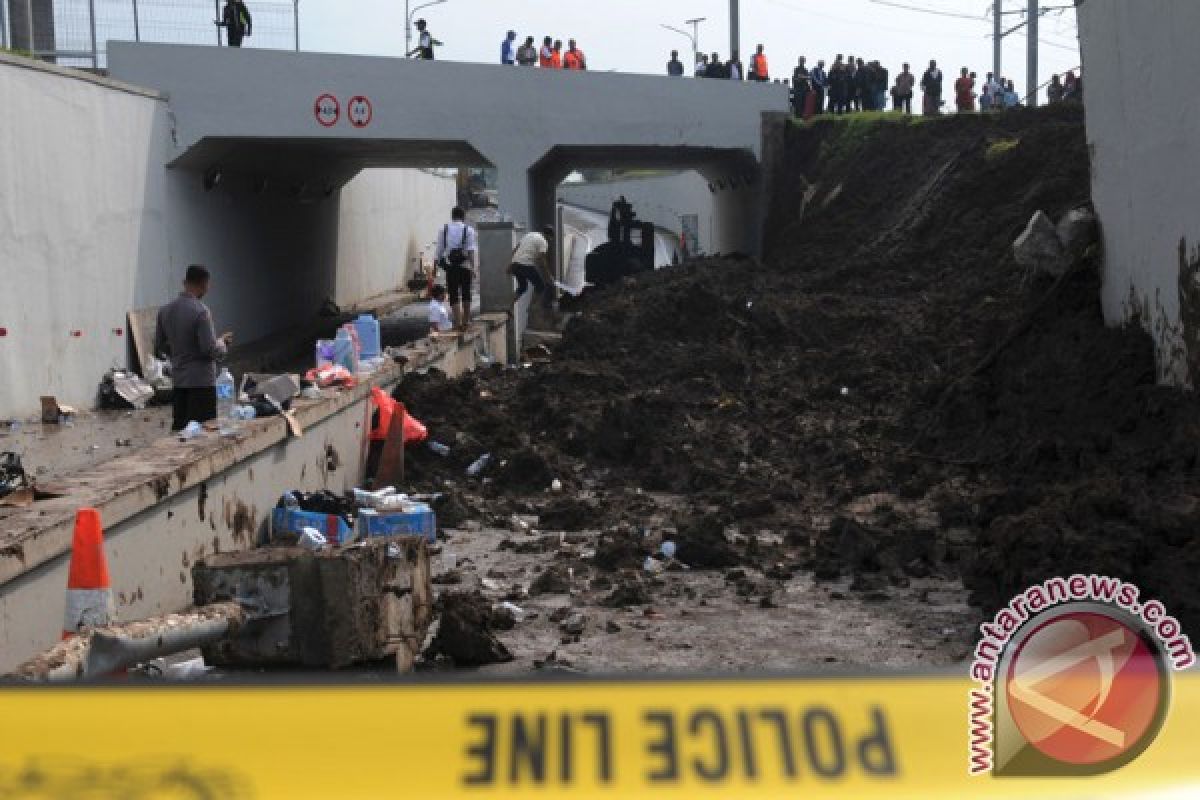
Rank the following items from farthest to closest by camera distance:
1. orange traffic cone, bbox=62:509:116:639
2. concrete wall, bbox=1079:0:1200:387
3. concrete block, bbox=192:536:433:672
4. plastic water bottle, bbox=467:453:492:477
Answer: plastic water bottle, bbox=467:453:492:477
concrete wall, bbox=1079:0:1200:387
concrete block, bbox=192:536:433:672
orange traffic cone, bbox=62:509:116:639

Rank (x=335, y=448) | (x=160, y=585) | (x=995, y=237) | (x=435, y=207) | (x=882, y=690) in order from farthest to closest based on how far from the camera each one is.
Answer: (x=435, y=207), (x=995, y=237), (x=335, y=448), (x=160, y=585), (x=882, y=690)

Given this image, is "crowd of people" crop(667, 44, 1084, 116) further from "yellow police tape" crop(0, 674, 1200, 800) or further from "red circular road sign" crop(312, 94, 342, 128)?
"yellow police tape" crop(0, 674, 1200, 800)

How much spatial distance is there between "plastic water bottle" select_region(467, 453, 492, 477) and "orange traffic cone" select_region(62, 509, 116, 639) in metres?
7.74

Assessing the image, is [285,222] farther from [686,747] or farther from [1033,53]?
[686,747]

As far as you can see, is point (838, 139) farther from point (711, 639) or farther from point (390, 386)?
point (711, 639)

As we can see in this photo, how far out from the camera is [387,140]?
27172 mm

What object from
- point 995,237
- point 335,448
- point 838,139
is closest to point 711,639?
point 335,448

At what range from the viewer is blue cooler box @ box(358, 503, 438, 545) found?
9742 millimetres

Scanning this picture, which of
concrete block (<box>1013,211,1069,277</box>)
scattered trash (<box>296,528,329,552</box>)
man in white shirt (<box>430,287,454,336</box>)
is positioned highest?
concrete block (<box>1013,211,1069,277</box>)

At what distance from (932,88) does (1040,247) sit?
23.8 meters

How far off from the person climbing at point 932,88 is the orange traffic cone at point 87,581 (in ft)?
110

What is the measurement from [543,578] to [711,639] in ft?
5.17

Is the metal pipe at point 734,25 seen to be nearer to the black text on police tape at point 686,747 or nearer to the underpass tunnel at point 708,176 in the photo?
the underpass tunnel at point 708,176

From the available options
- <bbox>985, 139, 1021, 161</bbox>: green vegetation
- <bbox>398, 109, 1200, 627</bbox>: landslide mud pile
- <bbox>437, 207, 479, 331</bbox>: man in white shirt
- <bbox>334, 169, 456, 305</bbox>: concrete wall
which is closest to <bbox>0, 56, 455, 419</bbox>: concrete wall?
<bbox>437, 207, 479, 331</bbox>: man in white shirt
